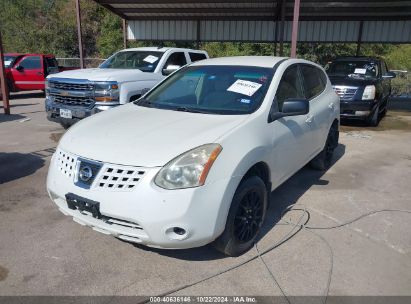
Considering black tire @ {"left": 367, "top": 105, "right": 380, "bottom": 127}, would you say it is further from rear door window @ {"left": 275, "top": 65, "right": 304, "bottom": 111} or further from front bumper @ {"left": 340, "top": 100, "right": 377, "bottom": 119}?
rear door window @ {"left": 275, "top": 65, "right": 304, "bottom": 111}

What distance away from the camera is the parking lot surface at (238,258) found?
2898 millimetres

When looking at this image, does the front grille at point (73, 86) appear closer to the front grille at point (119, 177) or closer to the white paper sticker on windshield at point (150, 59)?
the white paper sticker on windshield at point (150, 59)

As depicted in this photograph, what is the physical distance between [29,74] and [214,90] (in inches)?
521

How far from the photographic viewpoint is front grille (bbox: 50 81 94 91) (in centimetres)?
662

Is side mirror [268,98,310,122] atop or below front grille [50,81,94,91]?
atop

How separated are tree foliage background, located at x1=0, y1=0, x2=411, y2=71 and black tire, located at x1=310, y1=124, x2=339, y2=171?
87.7ft

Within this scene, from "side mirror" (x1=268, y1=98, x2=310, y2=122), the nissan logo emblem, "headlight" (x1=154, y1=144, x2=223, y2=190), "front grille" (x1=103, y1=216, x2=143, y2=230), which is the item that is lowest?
"front grille" (x1=103, y1=216, x2=143, y2=230)

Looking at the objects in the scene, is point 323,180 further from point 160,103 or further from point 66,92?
point 66,92

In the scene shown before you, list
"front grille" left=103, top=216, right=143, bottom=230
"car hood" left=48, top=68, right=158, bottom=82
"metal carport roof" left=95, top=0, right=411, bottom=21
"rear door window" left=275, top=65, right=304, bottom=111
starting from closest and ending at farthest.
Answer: "front grille" left=103, top=216, right=143, bottom=230
"rear door window" left=275, top=65, right=304, bottom=111
"car hood" left=48, top=68, right=158, bottom=82
"metal carport roof" left=95, top=0, right=411, bottom=21

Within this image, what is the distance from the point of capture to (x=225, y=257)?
3.29 meters

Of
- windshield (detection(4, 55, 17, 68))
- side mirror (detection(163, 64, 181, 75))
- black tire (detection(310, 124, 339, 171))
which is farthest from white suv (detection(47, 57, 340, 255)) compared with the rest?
windshield (detection(4, 55, 17, 68))

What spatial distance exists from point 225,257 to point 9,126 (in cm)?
758

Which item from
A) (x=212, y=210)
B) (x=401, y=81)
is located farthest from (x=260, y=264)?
(x=401, y=81)

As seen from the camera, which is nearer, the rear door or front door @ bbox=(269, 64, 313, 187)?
front door @ bbox=(269, 64, 313, 187)
